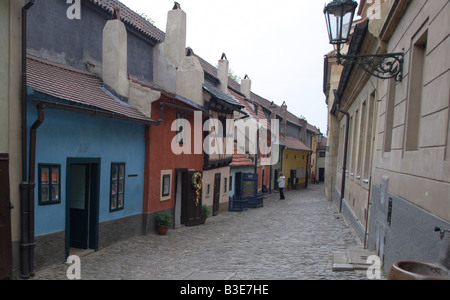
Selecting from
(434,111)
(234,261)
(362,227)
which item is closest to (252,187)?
(362,227)

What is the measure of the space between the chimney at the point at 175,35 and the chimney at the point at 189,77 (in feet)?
1.25

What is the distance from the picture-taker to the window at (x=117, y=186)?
10.0 meters

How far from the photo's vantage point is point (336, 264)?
25.1 ft

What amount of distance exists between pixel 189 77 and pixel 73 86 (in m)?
5.90

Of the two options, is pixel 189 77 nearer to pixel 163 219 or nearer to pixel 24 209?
pixel 163 219

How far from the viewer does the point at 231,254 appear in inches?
376

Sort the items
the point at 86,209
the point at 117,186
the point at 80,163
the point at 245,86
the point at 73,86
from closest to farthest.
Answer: the point at 73,86 → the point at 80,163 → the point at 86,209 → the point at 117,186 → the point at 245,86

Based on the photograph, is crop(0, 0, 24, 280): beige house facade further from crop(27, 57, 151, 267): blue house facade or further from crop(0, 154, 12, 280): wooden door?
crop(27, 57, 151, 267): blue house facade

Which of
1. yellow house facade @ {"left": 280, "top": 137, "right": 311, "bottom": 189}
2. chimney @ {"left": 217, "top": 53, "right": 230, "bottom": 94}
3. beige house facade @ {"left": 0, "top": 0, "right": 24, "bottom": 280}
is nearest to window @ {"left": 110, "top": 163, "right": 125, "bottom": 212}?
beige house facade @ {"left": 0, "top": 0, "right": 24, "bottom": 280}

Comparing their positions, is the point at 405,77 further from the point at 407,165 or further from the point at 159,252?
the point at 159,252

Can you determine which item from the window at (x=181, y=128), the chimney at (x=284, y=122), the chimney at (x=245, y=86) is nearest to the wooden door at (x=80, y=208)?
the window at (x=181, y=128)

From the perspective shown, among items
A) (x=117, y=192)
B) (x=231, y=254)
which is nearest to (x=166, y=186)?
(x=117, y=192)

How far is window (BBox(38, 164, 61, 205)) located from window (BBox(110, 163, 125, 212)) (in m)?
2.10
